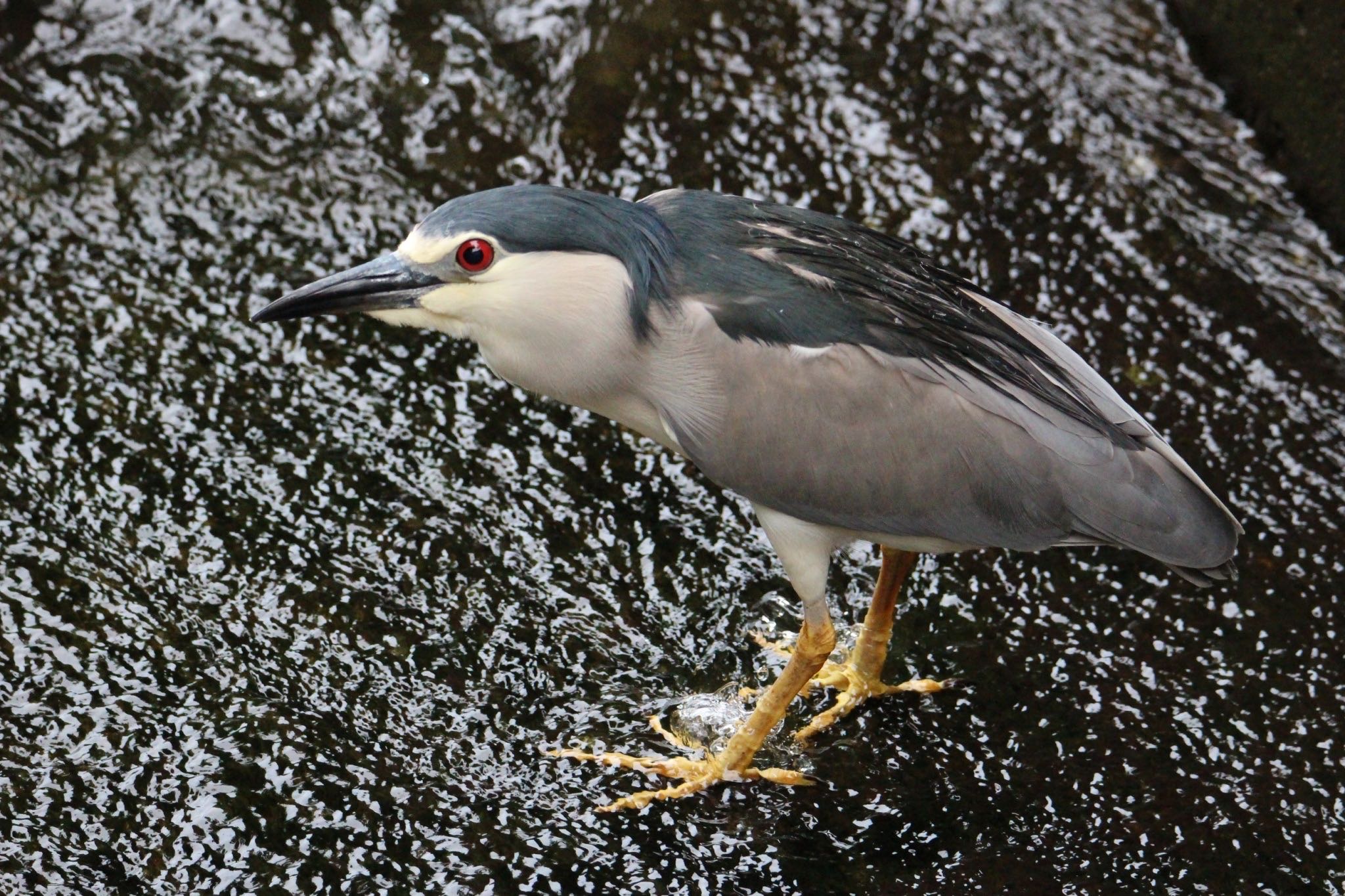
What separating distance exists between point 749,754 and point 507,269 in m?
1.26

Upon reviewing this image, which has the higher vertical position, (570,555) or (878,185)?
(878,185)

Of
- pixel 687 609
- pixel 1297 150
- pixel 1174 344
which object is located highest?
pixel 1297 150

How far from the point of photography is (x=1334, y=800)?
10.8ft

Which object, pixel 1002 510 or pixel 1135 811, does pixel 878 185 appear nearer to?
pixel 1002 510

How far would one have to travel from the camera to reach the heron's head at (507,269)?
112 inches

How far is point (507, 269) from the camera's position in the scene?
9.43ft

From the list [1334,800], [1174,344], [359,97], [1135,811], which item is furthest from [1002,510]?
[359,97]

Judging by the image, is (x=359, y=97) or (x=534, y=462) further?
(x=359, y=97)

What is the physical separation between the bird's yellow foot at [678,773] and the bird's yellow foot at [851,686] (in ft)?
0.57

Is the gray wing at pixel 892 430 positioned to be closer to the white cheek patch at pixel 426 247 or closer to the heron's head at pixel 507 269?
the heron's head at pixel 507 269

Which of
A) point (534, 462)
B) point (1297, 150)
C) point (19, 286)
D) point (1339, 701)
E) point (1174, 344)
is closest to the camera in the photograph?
point (1339, 701)

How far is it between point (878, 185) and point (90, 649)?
2.96m

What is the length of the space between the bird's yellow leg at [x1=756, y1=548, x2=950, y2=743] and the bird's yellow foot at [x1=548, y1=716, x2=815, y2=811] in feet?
0.58

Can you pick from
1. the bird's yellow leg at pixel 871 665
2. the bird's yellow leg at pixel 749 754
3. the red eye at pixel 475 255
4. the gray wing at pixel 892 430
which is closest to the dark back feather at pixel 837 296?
the gray wing at pixel 892 430
